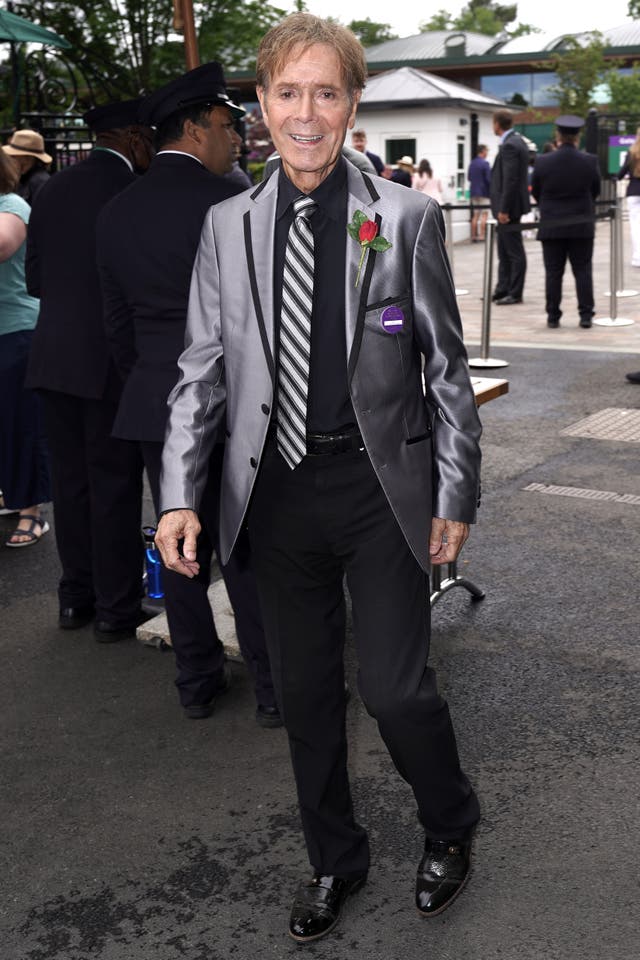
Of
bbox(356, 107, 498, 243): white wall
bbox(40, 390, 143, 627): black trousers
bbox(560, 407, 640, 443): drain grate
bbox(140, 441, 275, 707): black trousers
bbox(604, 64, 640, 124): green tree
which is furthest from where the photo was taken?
bbox(604, 64, 640, 124): green tree

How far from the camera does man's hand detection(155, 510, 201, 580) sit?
2.68 metres

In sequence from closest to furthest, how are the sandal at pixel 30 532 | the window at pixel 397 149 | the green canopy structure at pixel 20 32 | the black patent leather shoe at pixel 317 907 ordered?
the black patent leather shoe at pixel 317 907 → the sandal at pixel 30 532 → the green canopy structure at pixel 20 32 → the window at pixel 397 149

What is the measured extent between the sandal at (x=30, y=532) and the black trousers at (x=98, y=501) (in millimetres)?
1255

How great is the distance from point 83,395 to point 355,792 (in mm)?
1908

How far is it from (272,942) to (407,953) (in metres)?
0.34

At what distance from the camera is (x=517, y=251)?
46.3 ft

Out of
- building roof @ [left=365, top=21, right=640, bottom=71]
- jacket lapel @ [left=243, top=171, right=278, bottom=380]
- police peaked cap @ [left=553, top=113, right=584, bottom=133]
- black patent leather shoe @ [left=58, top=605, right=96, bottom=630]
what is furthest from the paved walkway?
building roof @ [left=365, top=21, right=640, bottom=71]

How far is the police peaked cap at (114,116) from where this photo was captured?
4.33 metres

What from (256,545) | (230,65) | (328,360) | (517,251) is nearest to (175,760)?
(256,545)

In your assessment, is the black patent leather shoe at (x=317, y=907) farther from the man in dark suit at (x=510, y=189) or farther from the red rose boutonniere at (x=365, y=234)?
the man in dark suit at (x=510, y=189)

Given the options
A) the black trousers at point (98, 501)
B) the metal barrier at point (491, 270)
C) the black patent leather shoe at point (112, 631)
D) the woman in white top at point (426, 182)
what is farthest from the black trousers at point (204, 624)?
the woman in white top at point (426, 182)

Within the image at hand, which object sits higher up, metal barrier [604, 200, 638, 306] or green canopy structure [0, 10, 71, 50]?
green canopy structure [0, 10, 71, 50]

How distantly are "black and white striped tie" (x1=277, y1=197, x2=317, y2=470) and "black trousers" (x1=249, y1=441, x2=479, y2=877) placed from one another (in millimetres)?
95

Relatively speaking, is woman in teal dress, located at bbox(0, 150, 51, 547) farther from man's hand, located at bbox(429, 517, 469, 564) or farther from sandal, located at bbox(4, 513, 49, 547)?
man's hand, located at bbox(429, 517, 469, 564)
